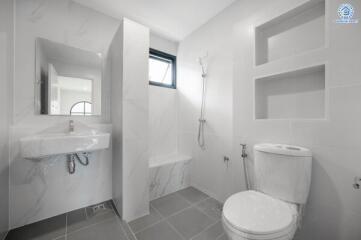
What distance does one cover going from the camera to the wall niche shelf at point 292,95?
1189 millimetres

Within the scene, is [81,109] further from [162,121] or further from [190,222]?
[190,222]

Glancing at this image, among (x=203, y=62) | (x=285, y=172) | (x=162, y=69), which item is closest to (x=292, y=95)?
(x=285, y=172)

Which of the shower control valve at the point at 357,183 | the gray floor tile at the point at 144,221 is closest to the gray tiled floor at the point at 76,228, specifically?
the gray floor tile at the point at 144,221

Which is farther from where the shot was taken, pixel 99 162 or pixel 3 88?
pixel 99 162

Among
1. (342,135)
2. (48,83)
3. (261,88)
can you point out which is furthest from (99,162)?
(342,135)

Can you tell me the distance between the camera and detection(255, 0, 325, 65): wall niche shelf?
118 cm

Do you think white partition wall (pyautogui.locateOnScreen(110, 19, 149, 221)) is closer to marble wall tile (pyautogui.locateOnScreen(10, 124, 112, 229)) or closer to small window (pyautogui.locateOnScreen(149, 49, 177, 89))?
marble wall tile (pyautogui.locateOnScreen(10, 124, 112, 229))

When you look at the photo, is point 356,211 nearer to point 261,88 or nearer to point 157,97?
point 261,88

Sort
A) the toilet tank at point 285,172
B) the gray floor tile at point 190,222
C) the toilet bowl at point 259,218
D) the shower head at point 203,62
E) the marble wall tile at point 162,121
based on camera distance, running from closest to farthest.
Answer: the toilet bowl at point 259,218 < the toilet tank at point 285,172 < the gray floor tile at point 190,222 < the shower head at point 203,62 < the marble wall tile at point 162,121

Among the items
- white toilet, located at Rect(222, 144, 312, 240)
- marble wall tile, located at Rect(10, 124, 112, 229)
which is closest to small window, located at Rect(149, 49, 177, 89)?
marble wall tile, located at Rect(10, 124, 112, 229)

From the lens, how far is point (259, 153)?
125 cm

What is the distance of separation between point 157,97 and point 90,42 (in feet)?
3.58

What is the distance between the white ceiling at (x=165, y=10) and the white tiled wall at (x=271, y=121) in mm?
149

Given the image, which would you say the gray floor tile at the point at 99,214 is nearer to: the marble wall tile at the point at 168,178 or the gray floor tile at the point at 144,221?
the gray floor tile at the point at 144,221
